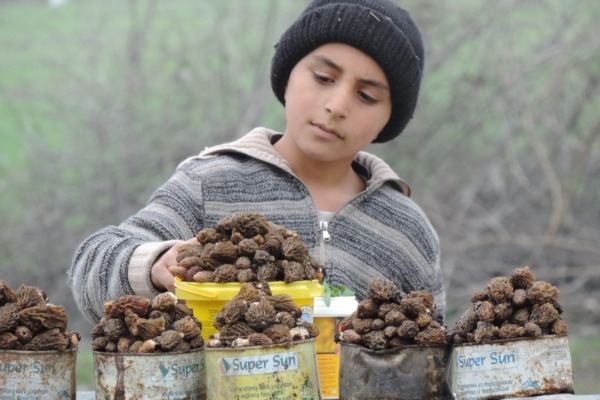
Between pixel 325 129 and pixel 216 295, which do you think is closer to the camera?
pixel 216 295

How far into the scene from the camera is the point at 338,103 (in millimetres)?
3289

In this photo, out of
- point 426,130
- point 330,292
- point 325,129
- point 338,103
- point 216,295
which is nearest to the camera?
point 216,295

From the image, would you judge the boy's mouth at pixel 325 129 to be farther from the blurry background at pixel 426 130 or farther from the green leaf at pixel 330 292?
the blurry background at pixel 426 130

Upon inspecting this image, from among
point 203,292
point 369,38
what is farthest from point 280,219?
point 203,292

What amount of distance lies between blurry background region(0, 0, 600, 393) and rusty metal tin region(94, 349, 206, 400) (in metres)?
5.31

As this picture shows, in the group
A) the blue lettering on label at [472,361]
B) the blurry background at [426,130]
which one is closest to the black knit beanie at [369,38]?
the blue lettering on label at [472,361]

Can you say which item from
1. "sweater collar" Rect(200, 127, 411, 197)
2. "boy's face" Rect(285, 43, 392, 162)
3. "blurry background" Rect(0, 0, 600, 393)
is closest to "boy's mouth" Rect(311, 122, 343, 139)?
"boy's face" Rect(285, 43, 392, 162)

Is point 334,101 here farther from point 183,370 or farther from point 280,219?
point 183,370

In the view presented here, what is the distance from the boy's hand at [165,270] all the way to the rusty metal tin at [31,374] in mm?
471

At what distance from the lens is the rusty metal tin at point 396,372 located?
2387 millimetres

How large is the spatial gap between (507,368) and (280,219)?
4.38ft

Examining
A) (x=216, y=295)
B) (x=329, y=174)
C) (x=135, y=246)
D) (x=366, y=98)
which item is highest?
(x=366, y=98)

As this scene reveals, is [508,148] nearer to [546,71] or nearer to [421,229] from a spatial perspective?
[546,71]

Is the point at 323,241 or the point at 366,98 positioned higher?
the point at 366,98
